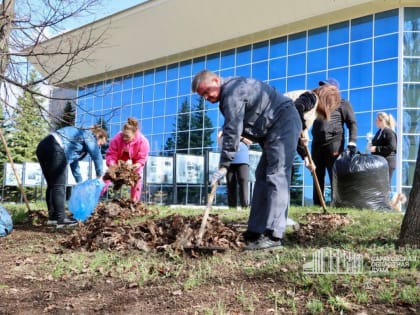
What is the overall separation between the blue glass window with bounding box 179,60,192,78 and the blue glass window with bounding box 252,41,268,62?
4569 millimetres

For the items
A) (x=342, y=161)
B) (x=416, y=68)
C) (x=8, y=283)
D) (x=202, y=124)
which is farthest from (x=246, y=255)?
(x=202, y=124)

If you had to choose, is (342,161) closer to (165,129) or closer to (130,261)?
(130,261)

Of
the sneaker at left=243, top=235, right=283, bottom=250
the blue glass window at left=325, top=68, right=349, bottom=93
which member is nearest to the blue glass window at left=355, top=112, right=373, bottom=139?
the blue glass window at left=325, top=68, right=349, bottom=93

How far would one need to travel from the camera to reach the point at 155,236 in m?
4.50

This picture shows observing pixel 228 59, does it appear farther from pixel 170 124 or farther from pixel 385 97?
pixel 385 97

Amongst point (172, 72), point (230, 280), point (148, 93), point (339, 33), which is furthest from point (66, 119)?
point (148, 93)

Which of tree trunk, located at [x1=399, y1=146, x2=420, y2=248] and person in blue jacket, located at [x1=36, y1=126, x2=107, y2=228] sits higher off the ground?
person in blue jacket, located at [x1=36, y1=126, x2=107, y2=228]

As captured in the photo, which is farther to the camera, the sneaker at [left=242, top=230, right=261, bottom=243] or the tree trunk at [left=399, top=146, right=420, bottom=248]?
the sneaker at [left=242, top=230, right=261, bottom=243]

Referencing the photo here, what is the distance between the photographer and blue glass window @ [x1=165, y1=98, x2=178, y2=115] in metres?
26.6

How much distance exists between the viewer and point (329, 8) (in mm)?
18500

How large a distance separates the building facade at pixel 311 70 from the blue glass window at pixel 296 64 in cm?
4

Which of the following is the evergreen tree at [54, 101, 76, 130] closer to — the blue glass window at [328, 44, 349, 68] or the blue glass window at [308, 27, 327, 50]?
the blue glass window at [328, 44, 349, 68]

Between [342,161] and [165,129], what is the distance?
2098 centimetres

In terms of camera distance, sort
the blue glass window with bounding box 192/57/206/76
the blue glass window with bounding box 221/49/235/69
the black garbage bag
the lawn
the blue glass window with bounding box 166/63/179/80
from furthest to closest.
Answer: the blue glass window with bounding box 166/63/179/80 → the blue glass window with bounding box 192/57/206/76 → the blue glass window with bounding box 221/49/235/69 → the black garbage bag → the lawn
